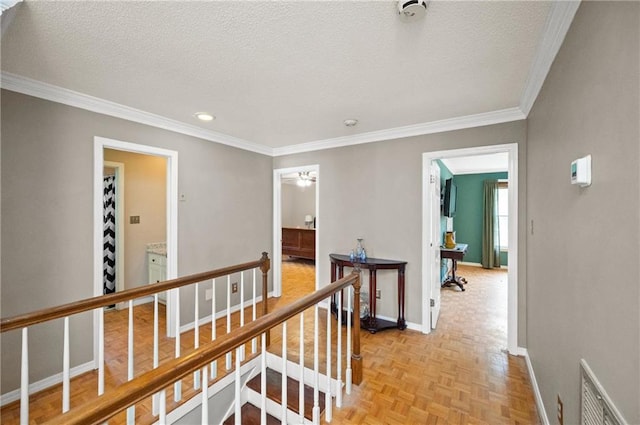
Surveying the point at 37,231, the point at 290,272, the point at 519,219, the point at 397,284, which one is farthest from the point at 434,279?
the point at 37,231

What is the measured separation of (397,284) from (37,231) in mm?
3388

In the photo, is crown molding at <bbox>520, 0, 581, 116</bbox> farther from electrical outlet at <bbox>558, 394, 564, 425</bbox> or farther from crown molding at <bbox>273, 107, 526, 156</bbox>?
electrical outlet at <bbox>558, 394, 564, 425</bbox>

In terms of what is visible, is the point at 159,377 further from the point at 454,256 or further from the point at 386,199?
the point at 454,256

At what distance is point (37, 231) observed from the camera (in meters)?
2.06

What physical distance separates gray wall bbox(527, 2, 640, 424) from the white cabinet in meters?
4.14

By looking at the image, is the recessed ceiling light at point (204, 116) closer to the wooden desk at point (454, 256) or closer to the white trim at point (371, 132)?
the white trim at point (371, 132)

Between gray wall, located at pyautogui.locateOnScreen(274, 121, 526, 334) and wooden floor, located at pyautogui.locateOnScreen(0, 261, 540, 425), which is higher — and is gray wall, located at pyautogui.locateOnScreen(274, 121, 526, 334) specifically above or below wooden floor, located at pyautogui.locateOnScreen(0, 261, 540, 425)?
above

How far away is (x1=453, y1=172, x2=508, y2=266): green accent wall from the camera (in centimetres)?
659

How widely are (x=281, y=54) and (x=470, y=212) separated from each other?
21.6 ft

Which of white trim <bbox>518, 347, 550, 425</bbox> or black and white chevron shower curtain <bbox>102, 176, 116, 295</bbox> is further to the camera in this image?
black and white chevron shower curtain <bbox>102, 176, 116, 295</bbox>

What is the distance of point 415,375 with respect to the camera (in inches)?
86.9

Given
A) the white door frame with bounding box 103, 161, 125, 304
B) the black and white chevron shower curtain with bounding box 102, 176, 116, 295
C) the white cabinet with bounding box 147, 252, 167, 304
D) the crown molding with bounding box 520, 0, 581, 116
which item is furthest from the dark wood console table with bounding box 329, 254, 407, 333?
the black and white chevron shower curtain with bounding box 102, 176, 116, 295

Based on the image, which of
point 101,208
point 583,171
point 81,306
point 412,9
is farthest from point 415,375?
point 101,208

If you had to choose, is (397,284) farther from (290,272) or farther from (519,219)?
(290,272)
